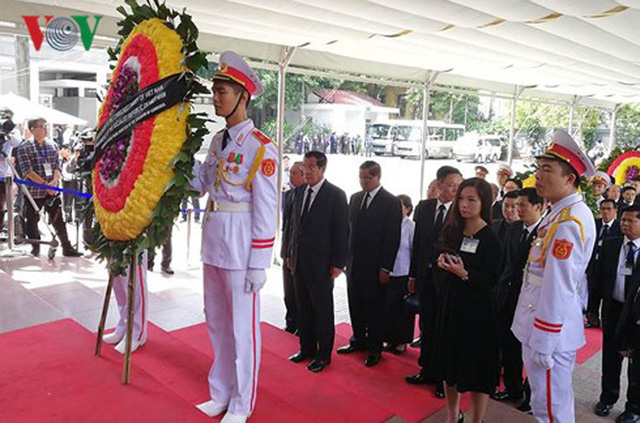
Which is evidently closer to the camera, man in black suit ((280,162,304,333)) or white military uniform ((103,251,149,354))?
white military uniform ((103,251,149,354))

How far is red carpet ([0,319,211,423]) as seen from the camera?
7.39ft

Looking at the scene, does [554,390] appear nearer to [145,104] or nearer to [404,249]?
[404,249]

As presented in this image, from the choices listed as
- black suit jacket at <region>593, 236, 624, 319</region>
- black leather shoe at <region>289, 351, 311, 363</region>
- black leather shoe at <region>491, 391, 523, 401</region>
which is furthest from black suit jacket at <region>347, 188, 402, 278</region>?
black suit jacket at <region>593, 236, 624, 319</region>

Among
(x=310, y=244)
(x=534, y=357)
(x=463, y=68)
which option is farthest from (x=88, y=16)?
(x=463, y=68)

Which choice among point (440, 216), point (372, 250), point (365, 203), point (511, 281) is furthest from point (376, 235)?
point (511, 281)

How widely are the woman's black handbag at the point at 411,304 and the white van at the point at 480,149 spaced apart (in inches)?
478

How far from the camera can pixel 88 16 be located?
4691 mm

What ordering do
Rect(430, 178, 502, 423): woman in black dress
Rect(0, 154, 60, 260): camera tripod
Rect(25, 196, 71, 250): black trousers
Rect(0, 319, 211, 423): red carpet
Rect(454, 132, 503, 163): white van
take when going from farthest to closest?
Rect(454, 132, 503, 163): white van, Rect(25, 196, 71, 250): black trousers, Rect(0, 154, 60, 260): camera tripod, Rect(430, 178, 502, 423): woman in black dress, Rect(0, 319, 211, 423): red carpet

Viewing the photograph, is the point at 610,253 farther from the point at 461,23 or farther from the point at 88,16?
the point at 88,16

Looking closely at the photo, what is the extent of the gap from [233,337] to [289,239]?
5.08 ft

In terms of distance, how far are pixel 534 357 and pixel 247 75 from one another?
1.80m

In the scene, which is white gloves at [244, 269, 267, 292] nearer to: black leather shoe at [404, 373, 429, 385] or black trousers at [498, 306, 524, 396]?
black leather shoe at [404, 373, 429, 385]

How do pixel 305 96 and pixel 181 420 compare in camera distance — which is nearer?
pixel 181 420

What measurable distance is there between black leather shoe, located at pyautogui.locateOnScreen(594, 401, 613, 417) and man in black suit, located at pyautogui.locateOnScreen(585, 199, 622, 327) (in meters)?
0.72
